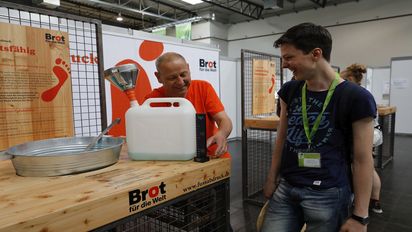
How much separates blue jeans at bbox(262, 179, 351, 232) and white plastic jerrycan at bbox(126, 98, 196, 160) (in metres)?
0.53

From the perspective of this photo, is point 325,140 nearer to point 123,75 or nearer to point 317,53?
point 317,53

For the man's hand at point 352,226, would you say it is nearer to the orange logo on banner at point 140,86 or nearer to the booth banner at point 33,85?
the booth banner at point 33,85

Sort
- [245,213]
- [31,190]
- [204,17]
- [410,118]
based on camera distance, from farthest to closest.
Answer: [204,17], [410,118], [245,213], [31,190]

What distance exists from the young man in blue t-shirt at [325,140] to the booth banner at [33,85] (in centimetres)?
127

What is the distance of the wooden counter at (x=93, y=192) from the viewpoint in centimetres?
62

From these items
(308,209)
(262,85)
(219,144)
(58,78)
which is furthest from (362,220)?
(262,85)

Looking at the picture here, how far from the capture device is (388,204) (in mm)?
3006

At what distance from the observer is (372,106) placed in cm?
107

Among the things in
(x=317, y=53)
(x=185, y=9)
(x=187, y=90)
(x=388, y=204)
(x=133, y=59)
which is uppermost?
(x=185, y=9)

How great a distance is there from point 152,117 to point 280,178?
0.76 m

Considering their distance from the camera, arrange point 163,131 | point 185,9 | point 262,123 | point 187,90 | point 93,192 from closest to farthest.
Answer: point 93,192 → point 163,131 → point 187,90 → point 262,123 → point 185,9

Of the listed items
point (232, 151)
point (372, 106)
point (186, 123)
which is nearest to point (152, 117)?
point (186, 123)

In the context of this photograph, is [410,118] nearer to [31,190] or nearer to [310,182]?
[310,182]

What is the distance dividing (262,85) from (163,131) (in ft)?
8.93
